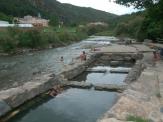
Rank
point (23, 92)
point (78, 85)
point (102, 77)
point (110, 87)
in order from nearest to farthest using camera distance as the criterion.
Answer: point (23, 92)
point (110, 87)
point (78, 85)
point (102, 77)

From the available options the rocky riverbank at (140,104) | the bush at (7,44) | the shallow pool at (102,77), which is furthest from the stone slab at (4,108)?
the bush at (7,44)

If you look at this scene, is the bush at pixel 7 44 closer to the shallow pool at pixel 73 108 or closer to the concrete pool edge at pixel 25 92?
the concrete pool edge at pixel 25 92

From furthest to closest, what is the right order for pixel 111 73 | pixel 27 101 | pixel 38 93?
1. pixel 111 73
2. pixel 38 93
3. pixel 27 101

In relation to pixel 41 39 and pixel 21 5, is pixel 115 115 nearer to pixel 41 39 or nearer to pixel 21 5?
pixel 41 39

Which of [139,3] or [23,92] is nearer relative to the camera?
[23,92]

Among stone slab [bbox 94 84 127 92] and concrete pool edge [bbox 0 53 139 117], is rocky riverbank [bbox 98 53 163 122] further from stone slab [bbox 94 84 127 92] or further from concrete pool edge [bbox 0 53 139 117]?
concrete pool edge [bbox 0 53 139 117]

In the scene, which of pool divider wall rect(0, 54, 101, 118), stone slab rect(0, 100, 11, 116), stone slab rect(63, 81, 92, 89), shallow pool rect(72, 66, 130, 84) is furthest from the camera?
shallow pool rect(72, 66, 130, 84)

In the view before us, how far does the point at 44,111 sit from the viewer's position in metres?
14.8

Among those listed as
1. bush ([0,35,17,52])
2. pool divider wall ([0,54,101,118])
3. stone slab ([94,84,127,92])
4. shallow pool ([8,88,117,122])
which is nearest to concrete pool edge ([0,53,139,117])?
pool divider wall ([0,54,101,118])

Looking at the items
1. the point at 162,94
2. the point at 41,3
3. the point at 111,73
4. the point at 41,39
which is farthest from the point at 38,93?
the point at 41,3

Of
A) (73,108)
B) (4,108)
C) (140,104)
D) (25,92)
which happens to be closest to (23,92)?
(25,92)

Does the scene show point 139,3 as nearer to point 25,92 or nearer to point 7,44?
point 25,92

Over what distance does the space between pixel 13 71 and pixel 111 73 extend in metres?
10.1

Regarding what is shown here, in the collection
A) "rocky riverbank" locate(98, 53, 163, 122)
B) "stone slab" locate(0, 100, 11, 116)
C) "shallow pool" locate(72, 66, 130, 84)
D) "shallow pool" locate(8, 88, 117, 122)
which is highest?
"rocky riverbank" locate(98, 53, 163, 122)
